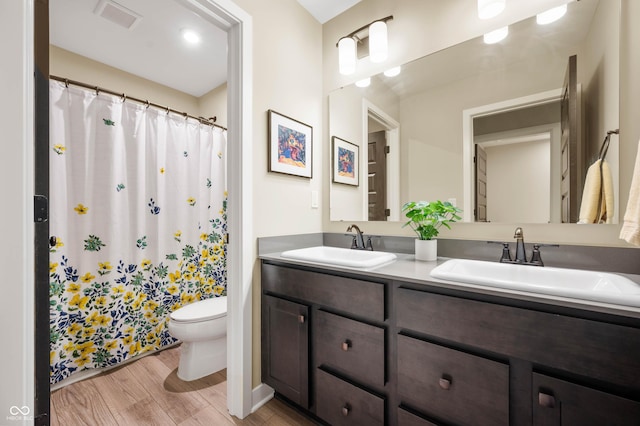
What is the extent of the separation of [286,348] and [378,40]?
184 cm

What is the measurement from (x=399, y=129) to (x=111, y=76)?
2518 millimetres

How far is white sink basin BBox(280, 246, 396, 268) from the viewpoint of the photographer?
1.18 metres

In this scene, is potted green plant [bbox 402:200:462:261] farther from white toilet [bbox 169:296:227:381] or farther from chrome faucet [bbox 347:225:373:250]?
white toilet [bbox 169:296:227:381]

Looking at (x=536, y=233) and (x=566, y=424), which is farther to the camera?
(x=536, y=233)

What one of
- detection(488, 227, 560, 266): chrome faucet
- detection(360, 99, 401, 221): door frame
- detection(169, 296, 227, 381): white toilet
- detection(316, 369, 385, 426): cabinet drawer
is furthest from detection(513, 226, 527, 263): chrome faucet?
detection(169, 296, 227, 381): white toilet

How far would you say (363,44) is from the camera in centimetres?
183

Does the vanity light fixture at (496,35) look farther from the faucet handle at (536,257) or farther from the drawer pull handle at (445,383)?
the drawer pull handle at (445,383)

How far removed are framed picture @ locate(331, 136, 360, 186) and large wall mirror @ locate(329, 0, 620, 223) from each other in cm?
6

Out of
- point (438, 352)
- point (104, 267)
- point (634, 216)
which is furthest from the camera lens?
point (104, 267)

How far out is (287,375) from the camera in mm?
1410

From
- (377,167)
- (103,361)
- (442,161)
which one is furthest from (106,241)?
(442,161)

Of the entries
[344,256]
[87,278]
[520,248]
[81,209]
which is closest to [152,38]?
[81,209]

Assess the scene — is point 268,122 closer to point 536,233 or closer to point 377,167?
point 377,167

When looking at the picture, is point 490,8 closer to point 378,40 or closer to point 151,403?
point 378,40
